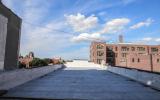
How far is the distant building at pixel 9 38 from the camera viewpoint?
28506 mm

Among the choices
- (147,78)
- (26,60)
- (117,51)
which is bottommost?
(147,78)

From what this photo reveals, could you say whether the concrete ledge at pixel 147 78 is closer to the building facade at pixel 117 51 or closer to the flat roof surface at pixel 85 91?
the flat roof surface at pixel 85 91

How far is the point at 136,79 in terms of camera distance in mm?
27438

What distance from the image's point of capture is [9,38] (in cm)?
3219

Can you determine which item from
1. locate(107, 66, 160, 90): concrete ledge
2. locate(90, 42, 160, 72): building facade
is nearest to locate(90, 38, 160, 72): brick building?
locate(90, 42, 160, 72): building facade

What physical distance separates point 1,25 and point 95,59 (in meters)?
116

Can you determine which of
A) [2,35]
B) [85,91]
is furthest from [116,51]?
[85,91]

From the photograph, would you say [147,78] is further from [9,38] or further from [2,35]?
[9,38]

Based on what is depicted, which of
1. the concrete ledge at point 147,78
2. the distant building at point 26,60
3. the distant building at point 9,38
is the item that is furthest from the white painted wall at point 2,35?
the distant building at point 26,60

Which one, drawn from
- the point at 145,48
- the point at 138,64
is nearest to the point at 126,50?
the point at 145,48

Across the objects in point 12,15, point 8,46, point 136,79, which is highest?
point 12,15

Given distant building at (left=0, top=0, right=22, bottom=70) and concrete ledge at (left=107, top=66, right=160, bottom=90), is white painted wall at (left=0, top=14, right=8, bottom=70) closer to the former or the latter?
distant building at (left=0, top=0, right=22, bottom=70)

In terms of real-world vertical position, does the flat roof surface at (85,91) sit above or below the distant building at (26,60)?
below

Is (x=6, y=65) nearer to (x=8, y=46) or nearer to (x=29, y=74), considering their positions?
(x=8, y=46)
